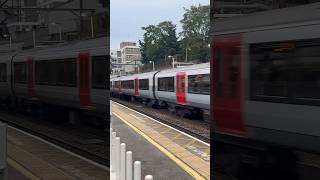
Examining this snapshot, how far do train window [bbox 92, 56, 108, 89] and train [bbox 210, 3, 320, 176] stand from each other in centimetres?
52

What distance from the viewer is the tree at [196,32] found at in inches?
73.7

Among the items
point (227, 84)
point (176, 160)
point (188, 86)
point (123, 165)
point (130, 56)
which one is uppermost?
point (130, 56)

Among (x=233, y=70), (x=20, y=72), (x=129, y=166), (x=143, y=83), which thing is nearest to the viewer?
(x=233, y=70)

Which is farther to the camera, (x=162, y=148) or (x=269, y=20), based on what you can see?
(x=162, y=148)

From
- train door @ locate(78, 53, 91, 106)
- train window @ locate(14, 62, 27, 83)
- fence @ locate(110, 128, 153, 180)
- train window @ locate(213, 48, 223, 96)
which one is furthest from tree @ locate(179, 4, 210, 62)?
fence @ locate(110, 128, 153, 180)

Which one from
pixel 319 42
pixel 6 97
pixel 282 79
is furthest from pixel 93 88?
pixel 319 42

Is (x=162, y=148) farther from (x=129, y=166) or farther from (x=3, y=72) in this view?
(x=3, y=72)

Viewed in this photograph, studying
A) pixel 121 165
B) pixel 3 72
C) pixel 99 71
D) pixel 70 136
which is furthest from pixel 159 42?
pixel 121 165

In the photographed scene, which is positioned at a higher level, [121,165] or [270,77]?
[270,77]

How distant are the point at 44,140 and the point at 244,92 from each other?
3.84ft

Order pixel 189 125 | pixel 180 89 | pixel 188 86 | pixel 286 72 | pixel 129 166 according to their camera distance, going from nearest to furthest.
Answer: pixel 286 72 < pixel 189 125 < pixel 129 166 < pixel 188 86 < pixel 180 89

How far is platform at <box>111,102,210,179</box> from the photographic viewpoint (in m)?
2.50

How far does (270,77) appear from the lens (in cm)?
130

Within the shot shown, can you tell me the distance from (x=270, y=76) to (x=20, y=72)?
1.38 meters
